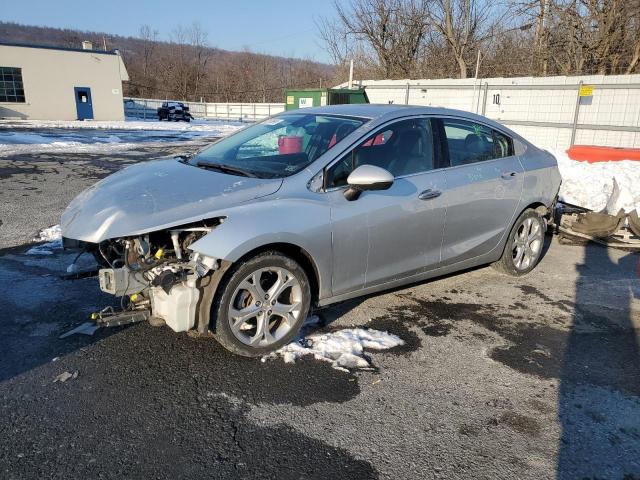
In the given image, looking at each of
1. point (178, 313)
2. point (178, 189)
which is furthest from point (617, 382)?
point (178, 189)

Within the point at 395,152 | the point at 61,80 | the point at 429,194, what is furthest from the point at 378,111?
the point at 61,80

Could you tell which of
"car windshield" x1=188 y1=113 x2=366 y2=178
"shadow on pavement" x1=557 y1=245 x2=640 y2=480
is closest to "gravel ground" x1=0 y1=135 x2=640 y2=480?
"shadow on pavement" x1=557 y1=245 x2=640 y2=480

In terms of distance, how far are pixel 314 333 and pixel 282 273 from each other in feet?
2.17

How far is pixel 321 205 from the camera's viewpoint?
365 centimetres

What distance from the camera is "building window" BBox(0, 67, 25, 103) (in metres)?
30.4

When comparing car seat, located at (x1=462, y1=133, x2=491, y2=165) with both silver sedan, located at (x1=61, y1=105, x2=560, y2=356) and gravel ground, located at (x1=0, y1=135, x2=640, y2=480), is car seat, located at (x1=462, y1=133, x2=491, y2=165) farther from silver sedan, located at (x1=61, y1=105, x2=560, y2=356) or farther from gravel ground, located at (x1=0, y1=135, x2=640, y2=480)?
gravel ground, located at (x1=0, y1=135, x2=640, y2=480)

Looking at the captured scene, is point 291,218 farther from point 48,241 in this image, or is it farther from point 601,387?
point 48,241

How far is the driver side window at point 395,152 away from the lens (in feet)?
12.6

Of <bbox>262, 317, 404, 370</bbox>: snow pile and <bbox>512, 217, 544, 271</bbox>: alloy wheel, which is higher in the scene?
<bbox>512, 217, 544, 271</bbox>: alloy wheel

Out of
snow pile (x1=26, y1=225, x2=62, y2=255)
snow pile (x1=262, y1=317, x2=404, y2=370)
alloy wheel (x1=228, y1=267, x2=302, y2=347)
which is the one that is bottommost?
snow pile (x1=262, y1=317, x2=404, y2=370)

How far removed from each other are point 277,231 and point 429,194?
1.49m

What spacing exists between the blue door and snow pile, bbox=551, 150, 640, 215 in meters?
32.9

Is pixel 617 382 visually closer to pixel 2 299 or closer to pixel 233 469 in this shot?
pixel 233 469

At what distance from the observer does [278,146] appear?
4312 mm
